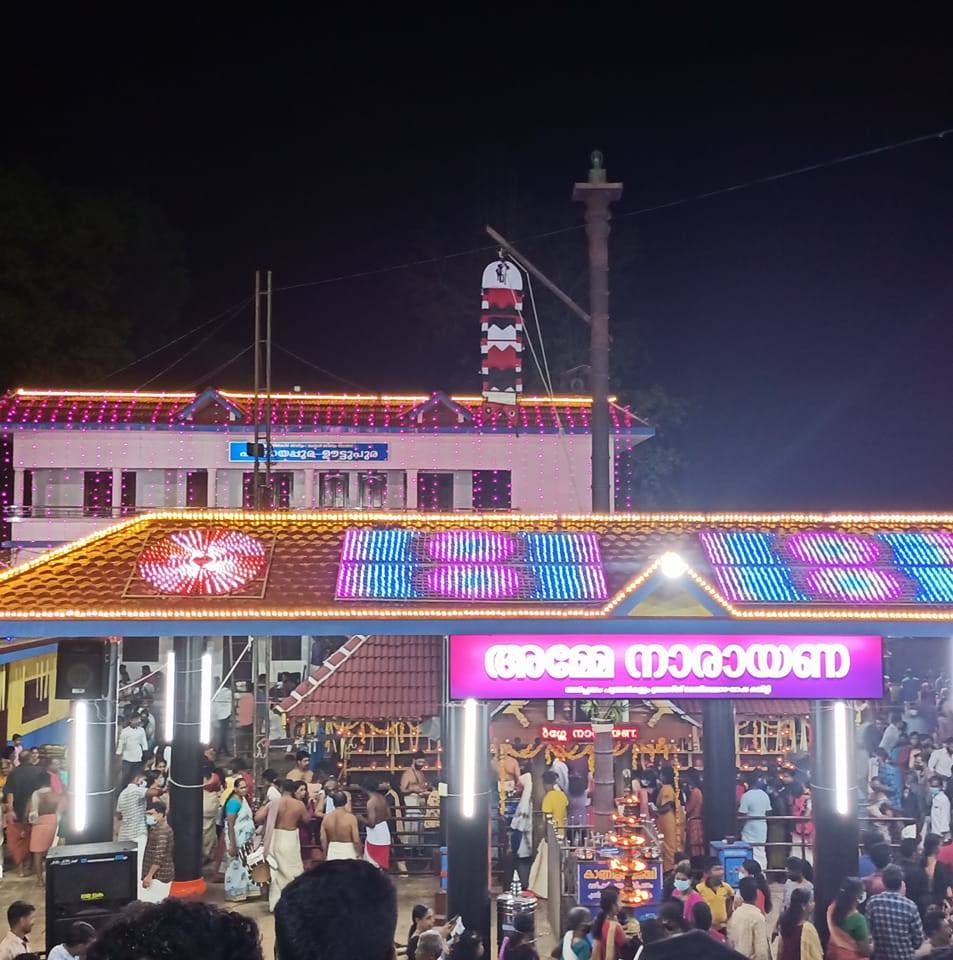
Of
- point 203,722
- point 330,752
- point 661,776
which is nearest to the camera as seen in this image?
point 203,722

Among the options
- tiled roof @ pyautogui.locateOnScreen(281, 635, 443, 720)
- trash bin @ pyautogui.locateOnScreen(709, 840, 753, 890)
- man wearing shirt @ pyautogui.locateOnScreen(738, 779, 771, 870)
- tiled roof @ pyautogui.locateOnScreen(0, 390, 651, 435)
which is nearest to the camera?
trash bin @ pyautogui.locateOnScreen(709, 840, 753, 890)

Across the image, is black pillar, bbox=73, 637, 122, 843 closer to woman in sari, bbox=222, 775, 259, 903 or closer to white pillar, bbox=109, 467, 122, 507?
woman in sari, bbox=222, 775, 259, 903

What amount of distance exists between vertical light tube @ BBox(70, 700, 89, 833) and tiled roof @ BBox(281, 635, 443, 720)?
5704 millimetres

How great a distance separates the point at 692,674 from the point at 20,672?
51.9ft

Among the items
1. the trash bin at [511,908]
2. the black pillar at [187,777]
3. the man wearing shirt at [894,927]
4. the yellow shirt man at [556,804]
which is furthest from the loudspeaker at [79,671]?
the man wearing shirt at [894,927]

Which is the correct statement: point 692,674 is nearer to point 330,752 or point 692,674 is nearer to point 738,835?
point 738,835

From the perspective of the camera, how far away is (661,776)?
17688 millimetres

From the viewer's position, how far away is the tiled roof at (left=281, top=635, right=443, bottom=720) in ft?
60.9

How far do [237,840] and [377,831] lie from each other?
2.05 m

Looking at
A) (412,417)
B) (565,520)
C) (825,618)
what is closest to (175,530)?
(565,520)

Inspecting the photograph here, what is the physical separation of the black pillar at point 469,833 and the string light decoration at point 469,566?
56.2 inches

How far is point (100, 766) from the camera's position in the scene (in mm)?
12484

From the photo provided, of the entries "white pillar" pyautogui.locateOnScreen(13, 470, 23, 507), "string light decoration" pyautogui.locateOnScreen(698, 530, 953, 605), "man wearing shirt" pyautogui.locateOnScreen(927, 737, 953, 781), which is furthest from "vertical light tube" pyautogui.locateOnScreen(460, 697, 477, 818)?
"white pillar" pyautogui.locateOnScreen(13, 470, 23, 507)

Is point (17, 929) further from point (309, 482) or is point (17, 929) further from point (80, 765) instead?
point (309, 482)
